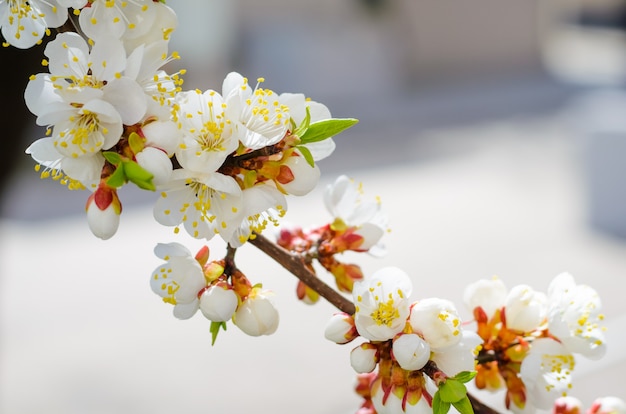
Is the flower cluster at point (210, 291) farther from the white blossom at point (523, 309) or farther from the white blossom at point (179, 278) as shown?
the white blossom at point (523, 309)

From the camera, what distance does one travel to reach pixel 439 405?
455mm

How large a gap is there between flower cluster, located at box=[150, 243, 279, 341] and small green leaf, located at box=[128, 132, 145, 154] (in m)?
0.09

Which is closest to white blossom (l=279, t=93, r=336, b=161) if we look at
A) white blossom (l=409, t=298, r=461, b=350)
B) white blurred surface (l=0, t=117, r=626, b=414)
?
white blossom (l=409, t=298, r=461, b=350)

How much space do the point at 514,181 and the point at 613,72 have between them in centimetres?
511

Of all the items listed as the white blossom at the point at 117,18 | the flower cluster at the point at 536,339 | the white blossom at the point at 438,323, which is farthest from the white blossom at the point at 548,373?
the white blossom at the point at 117,18

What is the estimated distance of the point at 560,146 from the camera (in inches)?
254

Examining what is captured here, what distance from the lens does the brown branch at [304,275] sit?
1.69ft

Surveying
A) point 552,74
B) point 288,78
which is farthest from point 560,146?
point 552,74

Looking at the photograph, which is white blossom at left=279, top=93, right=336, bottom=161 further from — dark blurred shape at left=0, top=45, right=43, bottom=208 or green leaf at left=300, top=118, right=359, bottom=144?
dark blurred shape at left=0, top=45, right=43, bottom=208

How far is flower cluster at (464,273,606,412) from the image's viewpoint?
56 cm

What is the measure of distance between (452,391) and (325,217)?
13.9 ft

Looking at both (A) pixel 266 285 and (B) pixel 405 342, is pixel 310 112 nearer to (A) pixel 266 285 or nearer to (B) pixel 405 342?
(B) pixel 405 342

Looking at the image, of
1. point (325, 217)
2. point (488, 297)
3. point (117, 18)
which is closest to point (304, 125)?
point (117, 18)

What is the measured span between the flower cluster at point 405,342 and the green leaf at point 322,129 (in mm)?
88
